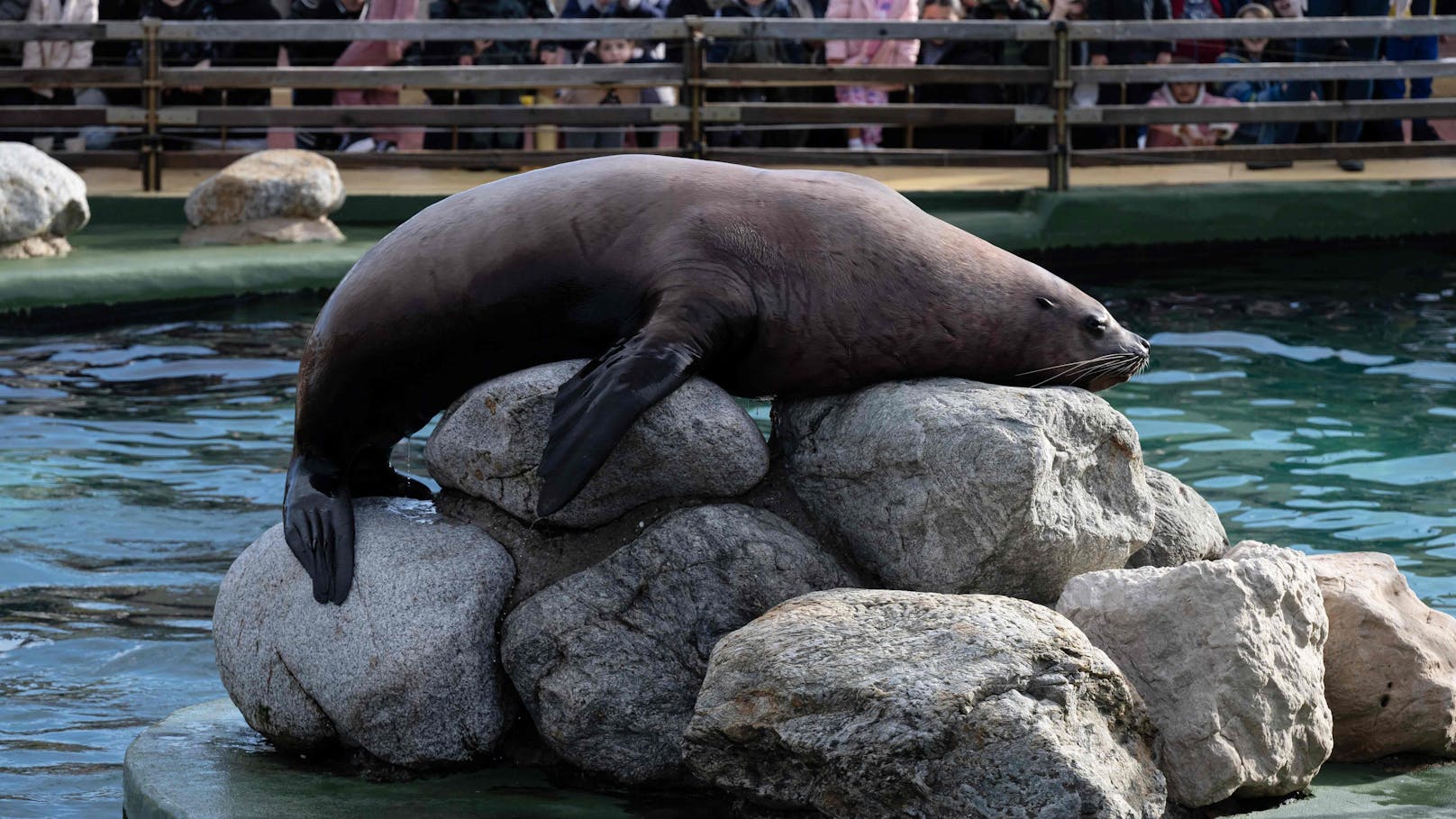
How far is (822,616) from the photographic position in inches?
145

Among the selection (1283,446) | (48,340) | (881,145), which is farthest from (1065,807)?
(881,145)

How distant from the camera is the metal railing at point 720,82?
13141 millimetres

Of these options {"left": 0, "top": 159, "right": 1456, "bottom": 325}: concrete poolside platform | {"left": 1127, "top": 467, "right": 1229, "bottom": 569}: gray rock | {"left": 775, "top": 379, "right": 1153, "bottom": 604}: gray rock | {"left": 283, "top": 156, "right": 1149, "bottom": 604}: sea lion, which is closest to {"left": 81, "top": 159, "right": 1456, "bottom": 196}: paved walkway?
{"left": 0, "top": 159, "right": 1456, "bottom": 325}: concrete poolside platform

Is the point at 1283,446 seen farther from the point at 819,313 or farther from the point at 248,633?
the point at 248,633

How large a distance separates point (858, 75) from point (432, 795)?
10.2 metres

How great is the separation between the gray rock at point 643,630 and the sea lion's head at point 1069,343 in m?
0.88

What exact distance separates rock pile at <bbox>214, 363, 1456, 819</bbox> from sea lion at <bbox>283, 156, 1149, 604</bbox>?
0.13 metres

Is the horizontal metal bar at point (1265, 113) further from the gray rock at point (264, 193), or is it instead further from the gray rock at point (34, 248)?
the gray rock at point (34, 248)

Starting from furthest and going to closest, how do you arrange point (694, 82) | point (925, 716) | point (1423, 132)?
point (1423, 132), point (694, 82), point (925, 716)

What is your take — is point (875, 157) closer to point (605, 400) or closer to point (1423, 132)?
point (1423, 132)

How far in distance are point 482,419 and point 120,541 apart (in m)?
2.88

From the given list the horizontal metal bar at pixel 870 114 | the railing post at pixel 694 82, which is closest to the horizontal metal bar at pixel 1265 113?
the horizontal metal bar at pixel 870 114

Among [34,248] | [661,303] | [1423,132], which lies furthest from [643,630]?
[1423,132]

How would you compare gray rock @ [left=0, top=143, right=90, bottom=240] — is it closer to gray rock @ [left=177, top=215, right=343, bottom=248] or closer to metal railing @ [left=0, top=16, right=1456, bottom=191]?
gray rock @ [left=177, top=215, right=343, bottom=248]
